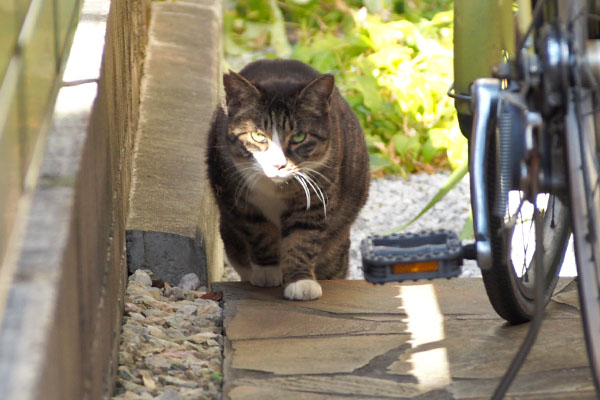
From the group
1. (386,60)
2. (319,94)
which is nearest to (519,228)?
(319,94)

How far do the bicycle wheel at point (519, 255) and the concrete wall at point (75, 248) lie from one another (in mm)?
868

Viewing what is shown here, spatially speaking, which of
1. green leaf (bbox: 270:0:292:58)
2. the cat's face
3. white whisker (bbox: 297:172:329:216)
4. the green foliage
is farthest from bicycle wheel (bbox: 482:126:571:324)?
green leaf (bbox: 270:0:292:58)

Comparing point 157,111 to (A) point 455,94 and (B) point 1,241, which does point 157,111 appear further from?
(B) point 1,241

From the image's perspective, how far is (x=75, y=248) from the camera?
147cm

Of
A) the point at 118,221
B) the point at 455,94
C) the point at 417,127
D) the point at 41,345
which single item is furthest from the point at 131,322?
the point at 417,127

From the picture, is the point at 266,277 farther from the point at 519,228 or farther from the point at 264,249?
the point at 519,228

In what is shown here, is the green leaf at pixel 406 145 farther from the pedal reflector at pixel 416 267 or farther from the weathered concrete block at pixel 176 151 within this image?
the pedal reflector at pixel 416 267

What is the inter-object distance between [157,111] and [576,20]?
2.46 meters

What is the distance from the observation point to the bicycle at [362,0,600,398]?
1.59 metres

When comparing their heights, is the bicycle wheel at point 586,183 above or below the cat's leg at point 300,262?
above

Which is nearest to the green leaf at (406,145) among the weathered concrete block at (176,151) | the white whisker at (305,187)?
the weathered concrete block at (176,151)

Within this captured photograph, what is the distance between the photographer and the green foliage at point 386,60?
5.36m

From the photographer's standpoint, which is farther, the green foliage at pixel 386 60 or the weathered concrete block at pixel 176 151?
the green foliage at pixel 386 60

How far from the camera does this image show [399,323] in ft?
8.30
